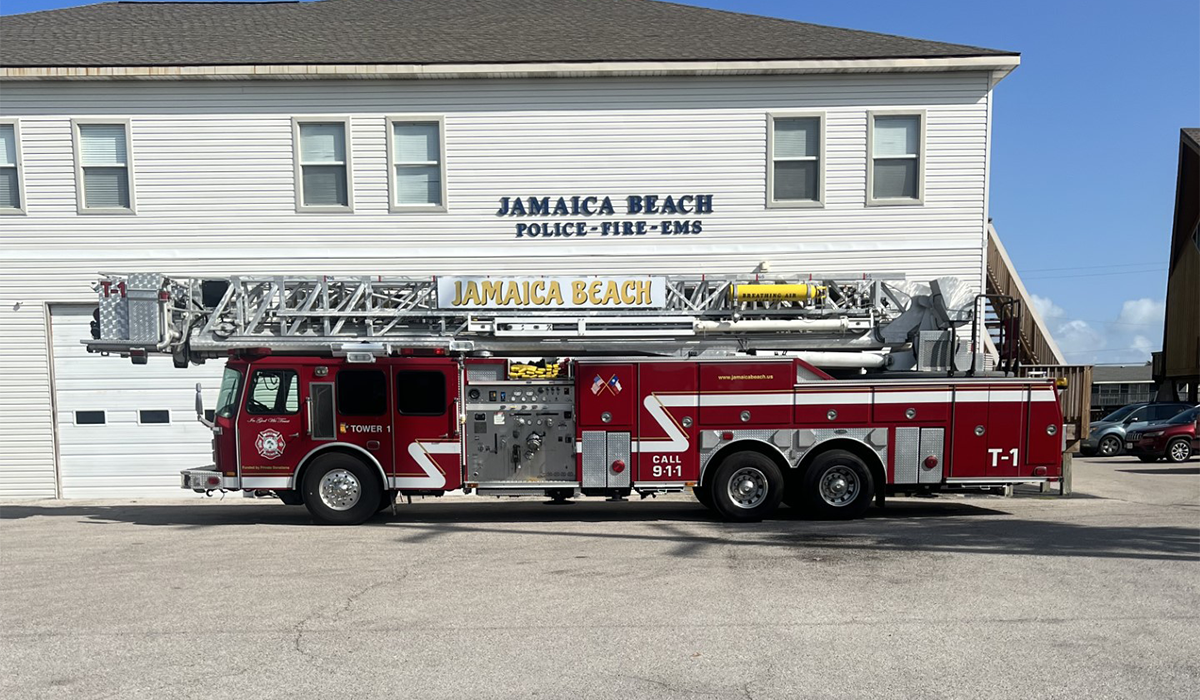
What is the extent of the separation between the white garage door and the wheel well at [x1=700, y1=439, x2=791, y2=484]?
897 cm

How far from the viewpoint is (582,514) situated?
11078mm

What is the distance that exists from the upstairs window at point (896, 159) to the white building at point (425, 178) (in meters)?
0.04

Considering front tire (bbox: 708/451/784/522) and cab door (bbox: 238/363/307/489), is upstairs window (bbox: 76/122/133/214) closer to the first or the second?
cab door (bbox: 238/363/307/489)

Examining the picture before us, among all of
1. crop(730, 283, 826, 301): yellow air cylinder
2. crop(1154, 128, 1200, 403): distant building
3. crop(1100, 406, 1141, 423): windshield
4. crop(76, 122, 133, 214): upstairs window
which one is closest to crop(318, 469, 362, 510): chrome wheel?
crop(730, 283, 826, 301): yellow air cylinder

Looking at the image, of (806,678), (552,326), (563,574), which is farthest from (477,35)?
(806,678)

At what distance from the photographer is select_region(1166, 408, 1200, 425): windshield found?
778 inches

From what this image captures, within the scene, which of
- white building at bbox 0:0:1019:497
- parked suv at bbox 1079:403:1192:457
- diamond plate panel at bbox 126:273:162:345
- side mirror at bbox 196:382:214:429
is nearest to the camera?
diamond plate panel at bbox 126:273:162:345

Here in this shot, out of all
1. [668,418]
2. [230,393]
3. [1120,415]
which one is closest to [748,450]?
[668,418]

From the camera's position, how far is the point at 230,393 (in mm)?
10148

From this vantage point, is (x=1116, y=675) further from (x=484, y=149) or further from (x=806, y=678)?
(x=484, y=149)

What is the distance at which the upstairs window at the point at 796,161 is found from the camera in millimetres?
13438

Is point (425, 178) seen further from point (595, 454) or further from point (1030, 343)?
point (1030, 343)

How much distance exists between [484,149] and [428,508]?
625 centimetres

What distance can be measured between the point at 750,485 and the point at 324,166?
9162 millimetres
